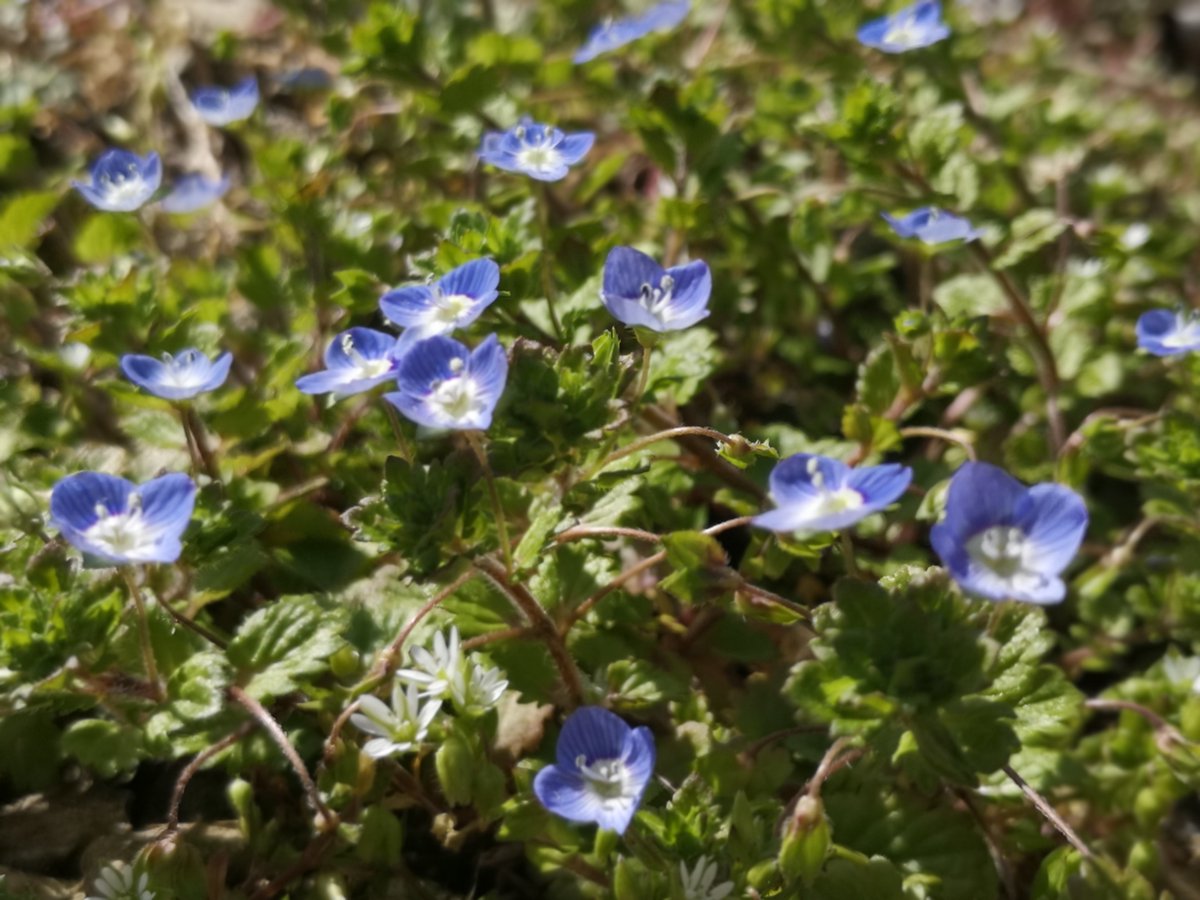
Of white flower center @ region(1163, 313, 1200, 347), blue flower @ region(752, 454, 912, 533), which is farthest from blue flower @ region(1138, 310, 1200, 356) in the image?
blue flower @ region(752, 454, 912, 533)

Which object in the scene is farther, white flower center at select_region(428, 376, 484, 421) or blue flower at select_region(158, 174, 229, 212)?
blue flower at select_region(158, 174, 229, 212)

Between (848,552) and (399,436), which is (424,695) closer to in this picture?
(399,436)

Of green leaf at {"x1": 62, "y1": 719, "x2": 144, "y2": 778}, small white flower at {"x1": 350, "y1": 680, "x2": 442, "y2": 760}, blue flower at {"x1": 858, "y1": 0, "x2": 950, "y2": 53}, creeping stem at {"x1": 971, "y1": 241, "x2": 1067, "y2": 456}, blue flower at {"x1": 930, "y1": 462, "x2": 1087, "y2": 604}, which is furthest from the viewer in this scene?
blue flower at {"x1": 858, "y1": 0, "x2": 950, "y2": 53}

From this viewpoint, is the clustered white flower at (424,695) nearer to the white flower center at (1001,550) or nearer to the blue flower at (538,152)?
the white flower center at (1001,550)

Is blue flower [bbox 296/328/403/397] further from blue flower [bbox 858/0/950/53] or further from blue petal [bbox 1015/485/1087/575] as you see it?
blue flower [bbox 858/0/950/53]

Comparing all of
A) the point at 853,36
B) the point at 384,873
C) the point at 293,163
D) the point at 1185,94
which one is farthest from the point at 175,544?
the point at 1185,94

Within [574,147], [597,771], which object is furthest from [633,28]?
[597,771]

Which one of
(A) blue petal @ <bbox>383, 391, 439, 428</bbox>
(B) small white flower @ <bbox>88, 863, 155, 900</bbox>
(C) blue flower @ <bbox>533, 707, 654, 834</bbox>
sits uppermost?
(A) blue petal @ <bbox>383, 391, 439, 428</bbox>
